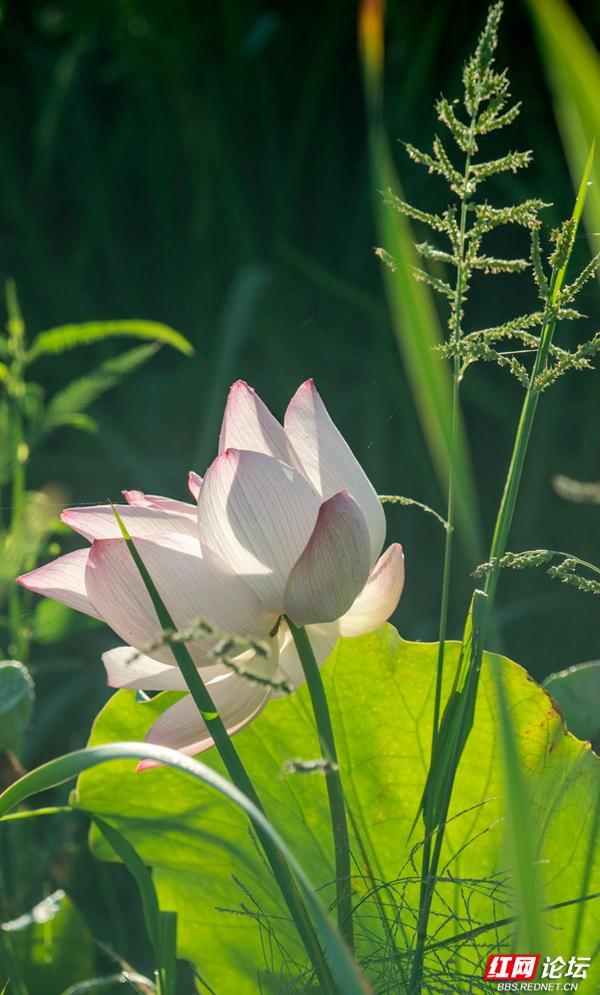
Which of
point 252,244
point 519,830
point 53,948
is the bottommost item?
point 53,948

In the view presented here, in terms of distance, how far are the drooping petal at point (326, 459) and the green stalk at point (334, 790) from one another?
0.11 feet

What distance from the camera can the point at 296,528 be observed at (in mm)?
301

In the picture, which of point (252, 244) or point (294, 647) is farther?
point (252, 244)

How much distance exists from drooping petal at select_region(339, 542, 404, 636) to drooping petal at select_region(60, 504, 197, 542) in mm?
55

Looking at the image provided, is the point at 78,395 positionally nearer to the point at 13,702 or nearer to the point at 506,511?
the point at 13,702

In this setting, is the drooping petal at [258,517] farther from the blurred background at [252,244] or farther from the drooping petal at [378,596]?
the blurred background at [252,244]

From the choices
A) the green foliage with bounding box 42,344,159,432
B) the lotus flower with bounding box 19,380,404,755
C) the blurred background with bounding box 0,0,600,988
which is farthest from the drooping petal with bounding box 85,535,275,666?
the blurred background with bounding box 0,0,600,988

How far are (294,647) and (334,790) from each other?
5cm

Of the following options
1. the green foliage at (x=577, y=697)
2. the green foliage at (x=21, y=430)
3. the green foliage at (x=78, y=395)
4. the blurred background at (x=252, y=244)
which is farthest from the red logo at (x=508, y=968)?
the blurred background at (x=252, y=244)

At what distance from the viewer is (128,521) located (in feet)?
1.01

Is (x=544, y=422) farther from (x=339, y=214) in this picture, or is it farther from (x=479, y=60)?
(x=479, y=60)

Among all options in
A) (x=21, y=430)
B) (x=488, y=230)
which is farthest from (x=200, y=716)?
(x=21, y=430)

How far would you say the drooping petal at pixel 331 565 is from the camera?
282 millimetres

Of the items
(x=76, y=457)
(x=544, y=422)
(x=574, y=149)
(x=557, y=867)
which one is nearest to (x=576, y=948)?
(x=557, y=867)
